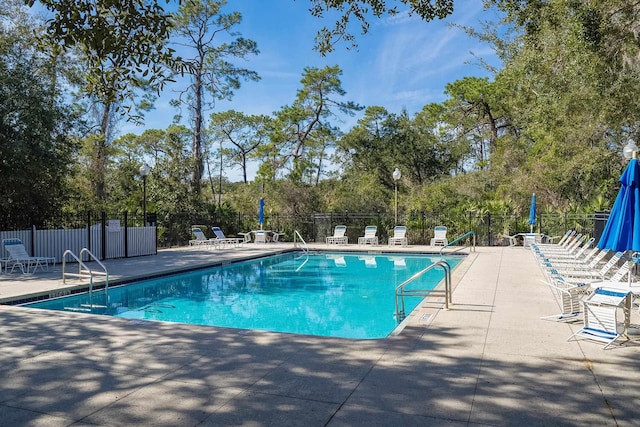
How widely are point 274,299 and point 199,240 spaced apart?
895 cm

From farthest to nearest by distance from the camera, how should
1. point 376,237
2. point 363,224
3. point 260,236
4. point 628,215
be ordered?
point 363,224, point 260,236, point 376,237, point 628,215

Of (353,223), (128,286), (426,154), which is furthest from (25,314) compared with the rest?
(426,154)

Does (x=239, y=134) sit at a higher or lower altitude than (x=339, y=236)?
higher

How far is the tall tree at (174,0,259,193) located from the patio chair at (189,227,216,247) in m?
6.89

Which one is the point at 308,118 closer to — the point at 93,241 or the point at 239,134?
the point at 239,134

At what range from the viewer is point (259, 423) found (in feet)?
10.3

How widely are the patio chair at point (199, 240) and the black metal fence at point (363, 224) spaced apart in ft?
4.49

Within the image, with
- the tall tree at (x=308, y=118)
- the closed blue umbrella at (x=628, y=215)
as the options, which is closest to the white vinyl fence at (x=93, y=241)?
the closed blue umbrella at (x=628, y=215)

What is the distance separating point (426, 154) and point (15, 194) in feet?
81.1

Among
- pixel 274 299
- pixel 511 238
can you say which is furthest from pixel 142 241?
pixel 511 238

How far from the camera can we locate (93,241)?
13.7 m

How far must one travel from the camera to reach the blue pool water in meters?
8.20

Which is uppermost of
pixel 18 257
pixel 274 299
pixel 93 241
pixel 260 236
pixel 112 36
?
pixel 112 36

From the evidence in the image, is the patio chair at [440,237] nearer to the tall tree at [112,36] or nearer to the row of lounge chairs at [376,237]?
the row of lounge chairs at [376,237]
